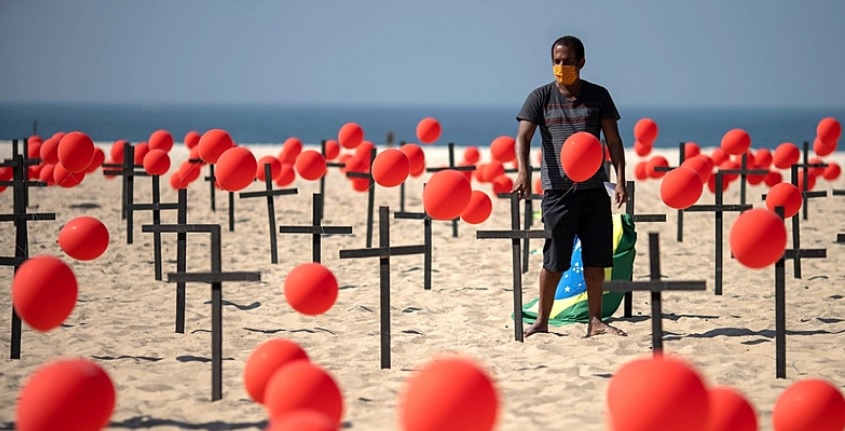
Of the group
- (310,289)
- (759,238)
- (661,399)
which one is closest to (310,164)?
(310,289)

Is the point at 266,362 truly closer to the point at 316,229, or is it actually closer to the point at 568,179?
the point at 316,229

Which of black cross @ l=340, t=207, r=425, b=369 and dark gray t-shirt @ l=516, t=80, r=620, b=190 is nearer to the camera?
black cross @ l=340, t=207, r=425, b=369

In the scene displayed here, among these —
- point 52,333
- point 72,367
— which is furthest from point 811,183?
point 72,367

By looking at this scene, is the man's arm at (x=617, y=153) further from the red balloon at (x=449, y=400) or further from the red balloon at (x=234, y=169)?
the red balloon at (x=234, y=169)

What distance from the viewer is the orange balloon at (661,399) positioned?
4.24 metres

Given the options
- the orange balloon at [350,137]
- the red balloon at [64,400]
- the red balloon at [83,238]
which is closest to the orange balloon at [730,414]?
the red balloon at [64,400]

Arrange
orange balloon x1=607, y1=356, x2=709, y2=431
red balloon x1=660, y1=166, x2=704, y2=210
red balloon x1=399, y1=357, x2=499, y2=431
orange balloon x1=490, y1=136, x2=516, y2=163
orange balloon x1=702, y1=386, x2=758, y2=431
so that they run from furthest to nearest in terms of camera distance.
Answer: orange balloon x1=490, y1=136, x2=516, y2=163 → red balloon x1=660, y1=166, x2=704, y2=210 → orange balloon x1=702, y1=386, x2=758, y2=431 → orange balloon x1=607, y1=356, x2=709, y2=431 → red balloon x1=399, y1=357, x2=499, y2=431

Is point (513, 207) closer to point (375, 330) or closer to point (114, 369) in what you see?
point (375, 330)

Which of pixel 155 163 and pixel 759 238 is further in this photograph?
pixel 155 163

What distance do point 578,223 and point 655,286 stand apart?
197 cm

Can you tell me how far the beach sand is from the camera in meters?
6.23

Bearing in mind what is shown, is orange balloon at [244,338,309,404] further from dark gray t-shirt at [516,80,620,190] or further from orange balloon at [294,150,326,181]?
orange balloon at [294,150,326,181]

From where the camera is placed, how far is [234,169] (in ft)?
32.3

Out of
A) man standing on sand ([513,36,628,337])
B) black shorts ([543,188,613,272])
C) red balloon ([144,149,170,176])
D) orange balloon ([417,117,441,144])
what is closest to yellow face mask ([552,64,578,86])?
man standing on sand ([513,36,628,337])
